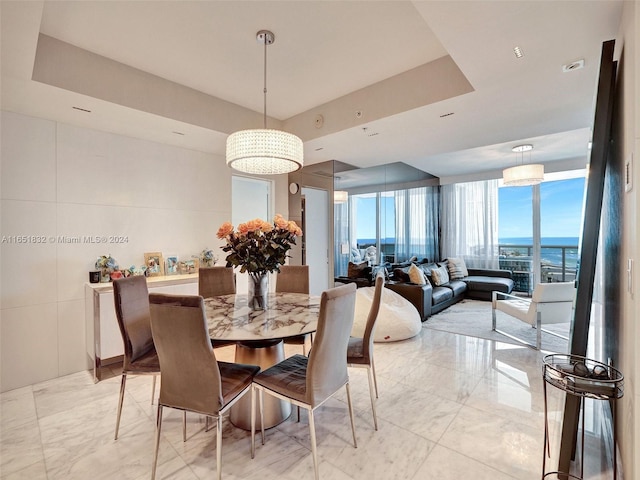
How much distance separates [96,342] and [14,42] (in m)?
2.43

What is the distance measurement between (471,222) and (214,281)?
260 inches

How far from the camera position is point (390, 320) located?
3.81m

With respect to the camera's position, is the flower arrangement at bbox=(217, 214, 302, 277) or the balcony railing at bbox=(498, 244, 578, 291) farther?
the balcony railing at bbox=(498, 244, 578, 291)

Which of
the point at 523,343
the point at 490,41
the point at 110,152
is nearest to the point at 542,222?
the point at 523,343

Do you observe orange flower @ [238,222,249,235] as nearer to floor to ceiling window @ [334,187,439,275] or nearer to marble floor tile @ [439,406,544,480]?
marble floor tile @ [439,406,544,480]

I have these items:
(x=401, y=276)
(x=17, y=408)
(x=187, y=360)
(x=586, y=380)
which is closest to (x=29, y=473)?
(x=17, y=408)

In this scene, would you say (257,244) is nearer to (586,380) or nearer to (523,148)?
(586,380)

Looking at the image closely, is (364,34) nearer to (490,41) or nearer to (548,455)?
(490,41)

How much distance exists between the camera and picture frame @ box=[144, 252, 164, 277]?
11.8ft

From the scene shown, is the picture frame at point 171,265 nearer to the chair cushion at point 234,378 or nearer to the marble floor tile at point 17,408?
the marble floor tile at point 17,408

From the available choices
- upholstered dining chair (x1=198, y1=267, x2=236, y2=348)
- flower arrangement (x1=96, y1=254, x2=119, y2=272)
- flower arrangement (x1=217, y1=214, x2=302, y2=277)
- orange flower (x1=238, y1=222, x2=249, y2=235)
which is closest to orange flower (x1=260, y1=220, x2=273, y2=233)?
flower arrangement (x1=217, y1=214, x2=302, y2=277)

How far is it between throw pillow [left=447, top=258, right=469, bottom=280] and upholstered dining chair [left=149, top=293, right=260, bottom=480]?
6.09 m

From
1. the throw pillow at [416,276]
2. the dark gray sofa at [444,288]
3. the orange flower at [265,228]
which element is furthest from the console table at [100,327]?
the throw pillow at [416,276]

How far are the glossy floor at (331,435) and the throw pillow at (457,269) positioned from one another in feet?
12.8
